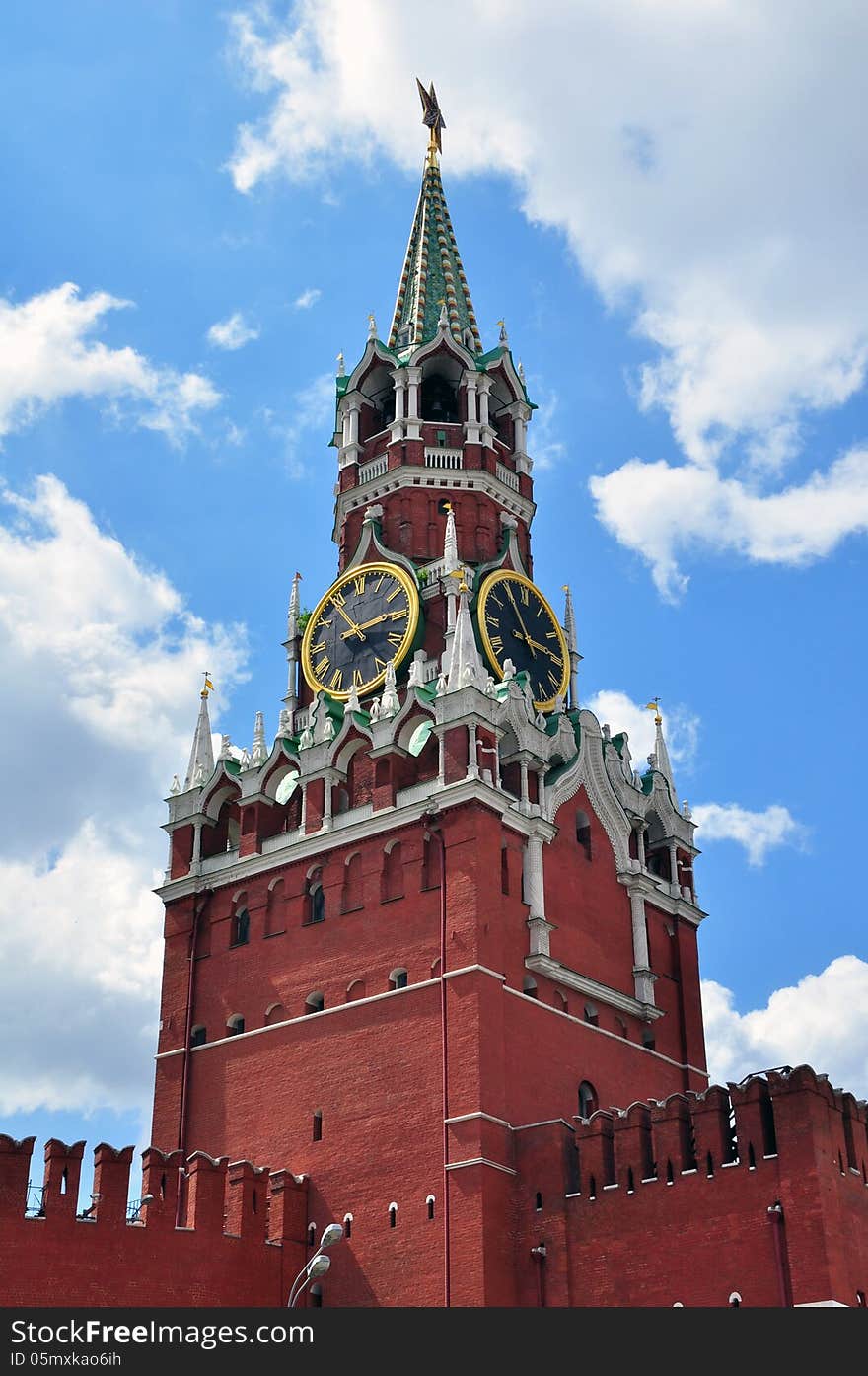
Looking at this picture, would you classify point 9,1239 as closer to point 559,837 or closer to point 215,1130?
point 215,1130

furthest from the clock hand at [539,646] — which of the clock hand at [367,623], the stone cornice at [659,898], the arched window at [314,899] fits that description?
the arched window at [314,899]

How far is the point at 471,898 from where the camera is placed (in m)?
43.4

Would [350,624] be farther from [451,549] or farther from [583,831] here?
[583,831]

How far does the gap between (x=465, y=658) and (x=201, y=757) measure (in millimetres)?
9155

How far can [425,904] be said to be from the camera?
146 ft

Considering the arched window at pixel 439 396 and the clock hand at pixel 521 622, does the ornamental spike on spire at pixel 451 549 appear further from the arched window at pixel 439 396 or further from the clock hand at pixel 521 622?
the arched window at pixel 439 396

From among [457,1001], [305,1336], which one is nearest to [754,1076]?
[457,1001]

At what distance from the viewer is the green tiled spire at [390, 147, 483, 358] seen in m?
58.9

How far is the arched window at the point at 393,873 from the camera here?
4531 centimetres

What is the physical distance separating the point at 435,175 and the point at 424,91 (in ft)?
10.1

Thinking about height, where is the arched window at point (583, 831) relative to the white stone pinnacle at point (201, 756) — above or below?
below

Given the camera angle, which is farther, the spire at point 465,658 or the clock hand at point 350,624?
the clock hand at point 350,624

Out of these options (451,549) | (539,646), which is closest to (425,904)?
(539,646)

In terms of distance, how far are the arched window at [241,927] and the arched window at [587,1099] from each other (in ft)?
31.3
